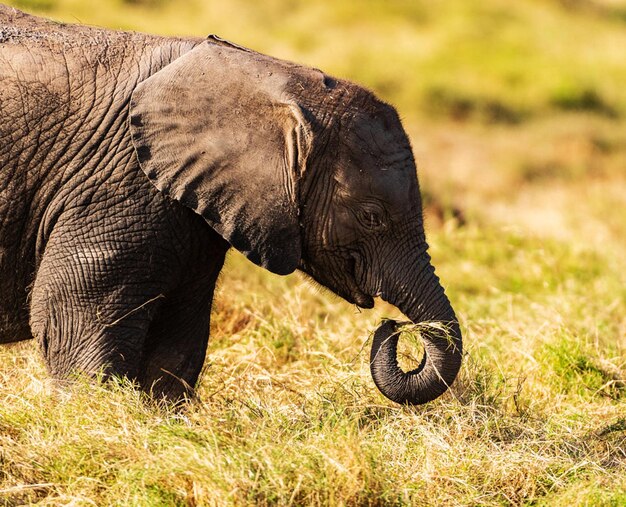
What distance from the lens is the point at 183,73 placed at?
19.5ft

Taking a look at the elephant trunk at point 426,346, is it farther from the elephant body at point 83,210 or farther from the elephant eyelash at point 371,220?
the elephant body at point 83,210

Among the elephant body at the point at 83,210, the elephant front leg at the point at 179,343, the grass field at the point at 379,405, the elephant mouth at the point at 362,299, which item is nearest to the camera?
the grass field at the point at 379,405

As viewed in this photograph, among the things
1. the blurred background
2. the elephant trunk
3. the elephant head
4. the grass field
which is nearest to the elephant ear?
the elephant head

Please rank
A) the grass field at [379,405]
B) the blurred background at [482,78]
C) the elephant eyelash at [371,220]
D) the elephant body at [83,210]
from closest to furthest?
the grass field at [379,405]
the elephant body at [83,210]
the elephant eyelash at [371,220]
the blurred background at [482,78]

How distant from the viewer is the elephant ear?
5906 millimetres

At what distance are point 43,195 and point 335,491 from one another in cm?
201

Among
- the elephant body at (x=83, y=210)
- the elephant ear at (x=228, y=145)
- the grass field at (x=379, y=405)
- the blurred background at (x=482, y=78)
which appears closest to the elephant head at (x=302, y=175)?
the elephant ear at (x=228, y=145)

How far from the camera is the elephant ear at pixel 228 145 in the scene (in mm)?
5906

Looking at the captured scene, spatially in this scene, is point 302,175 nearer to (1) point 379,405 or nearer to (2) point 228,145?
(2) point 228,145

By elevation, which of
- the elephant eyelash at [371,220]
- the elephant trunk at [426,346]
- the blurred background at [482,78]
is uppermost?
the blurred background at [482,78]

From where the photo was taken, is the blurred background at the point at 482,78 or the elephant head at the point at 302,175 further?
the blurred background at the point at 482,78

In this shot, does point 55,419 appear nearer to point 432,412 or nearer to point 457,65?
point 432,412

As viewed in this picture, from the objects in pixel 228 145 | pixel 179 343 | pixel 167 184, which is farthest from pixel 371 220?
pixel 179 343

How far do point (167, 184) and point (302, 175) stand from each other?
2.14 feet
